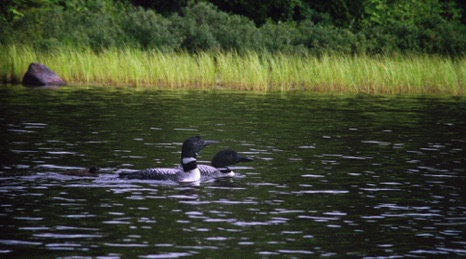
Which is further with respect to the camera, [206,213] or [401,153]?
[401,153]

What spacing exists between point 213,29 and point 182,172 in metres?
26.0

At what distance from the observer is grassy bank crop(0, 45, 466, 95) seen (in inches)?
1276

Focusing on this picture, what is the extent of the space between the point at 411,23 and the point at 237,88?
42.3 feet

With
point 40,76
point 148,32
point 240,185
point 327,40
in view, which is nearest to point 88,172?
point 240,185

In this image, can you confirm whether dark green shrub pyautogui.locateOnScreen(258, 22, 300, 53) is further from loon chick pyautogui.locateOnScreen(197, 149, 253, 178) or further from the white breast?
the white breast

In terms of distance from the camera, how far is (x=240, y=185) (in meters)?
14.3

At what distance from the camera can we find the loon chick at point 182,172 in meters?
14.2

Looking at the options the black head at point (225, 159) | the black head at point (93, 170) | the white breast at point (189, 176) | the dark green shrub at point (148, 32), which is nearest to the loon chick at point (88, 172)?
the black head at point (93, 170)

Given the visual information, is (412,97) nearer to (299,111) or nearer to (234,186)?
(299,111)

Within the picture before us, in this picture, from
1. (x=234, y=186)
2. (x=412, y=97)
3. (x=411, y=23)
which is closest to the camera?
(x=234, y=186)

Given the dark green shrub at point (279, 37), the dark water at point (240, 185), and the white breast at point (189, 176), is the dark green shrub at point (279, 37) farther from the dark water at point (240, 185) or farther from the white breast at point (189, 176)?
the white breast at point (189, 176)

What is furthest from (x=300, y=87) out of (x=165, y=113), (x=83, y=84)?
(x=165, y=113)

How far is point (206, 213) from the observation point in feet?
39.0

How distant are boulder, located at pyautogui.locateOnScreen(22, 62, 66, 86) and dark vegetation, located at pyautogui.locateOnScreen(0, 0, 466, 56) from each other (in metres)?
2.03
